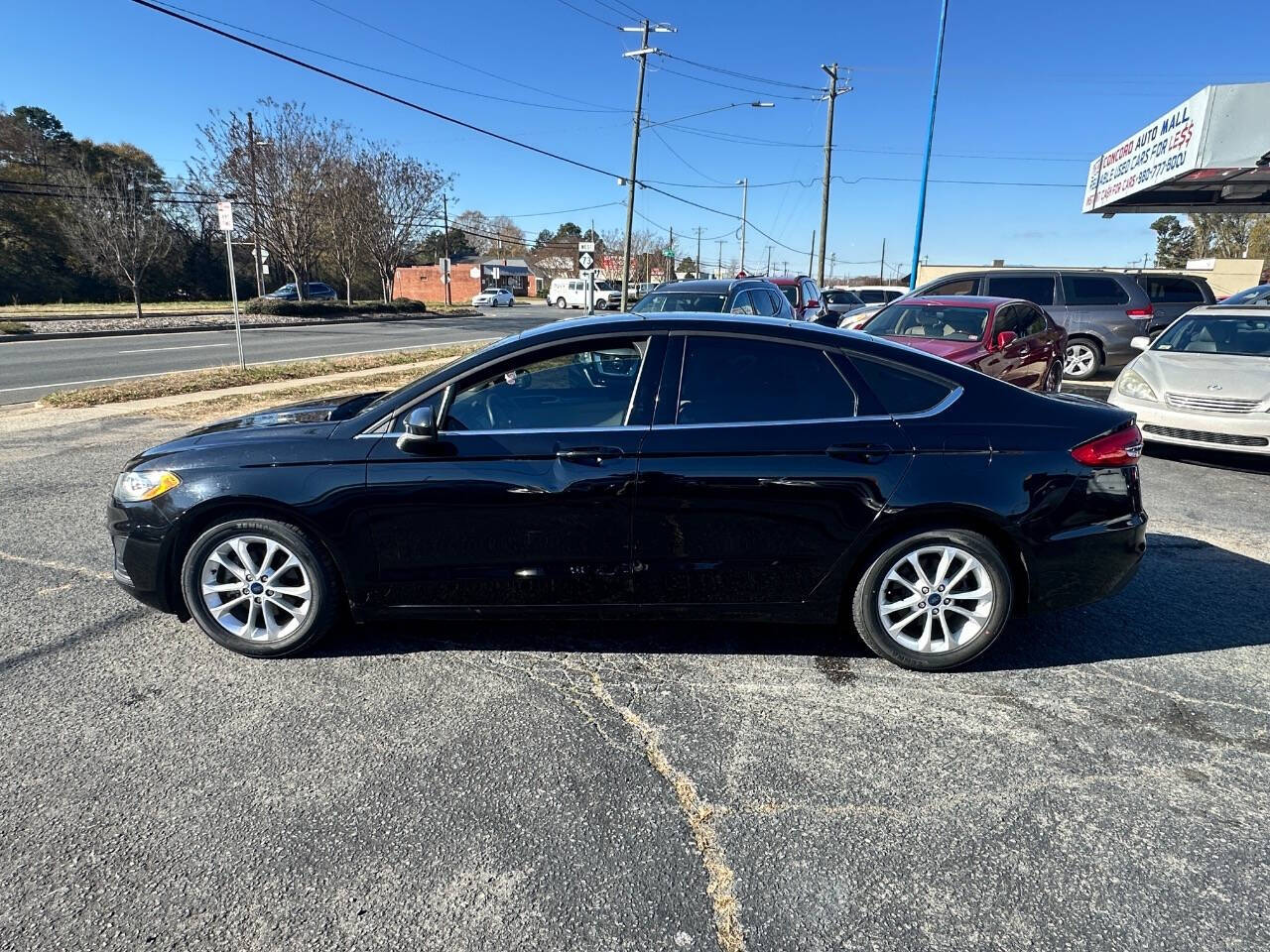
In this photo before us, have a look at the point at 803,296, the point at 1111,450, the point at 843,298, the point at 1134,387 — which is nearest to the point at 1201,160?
the point at 803,296

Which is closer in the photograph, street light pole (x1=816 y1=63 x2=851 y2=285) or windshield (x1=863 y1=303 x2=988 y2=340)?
windshield (x1=863 y1=303 x2=988 y2=340)

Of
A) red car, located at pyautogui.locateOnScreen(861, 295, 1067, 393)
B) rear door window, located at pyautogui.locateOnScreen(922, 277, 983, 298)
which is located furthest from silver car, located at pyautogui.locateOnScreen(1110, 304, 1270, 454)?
rear door window, located at pyautogui.locateOnScreen(922, 277, 983, 298)

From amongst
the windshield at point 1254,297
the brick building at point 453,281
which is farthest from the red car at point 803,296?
the brick building at point 453,281

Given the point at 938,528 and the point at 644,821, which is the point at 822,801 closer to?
the point at 644,821

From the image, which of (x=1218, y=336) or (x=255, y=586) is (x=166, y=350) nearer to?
(x=255, y=586)

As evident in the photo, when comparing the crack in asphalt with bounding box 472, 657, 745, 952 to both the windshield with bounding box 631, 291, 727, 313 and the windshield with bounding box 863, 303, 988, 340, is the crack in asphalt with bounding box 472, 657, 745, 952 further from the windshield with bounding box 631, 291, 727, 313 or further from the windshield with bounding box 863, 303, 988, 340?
the windshield with bounding box 631, 291, 727, 313

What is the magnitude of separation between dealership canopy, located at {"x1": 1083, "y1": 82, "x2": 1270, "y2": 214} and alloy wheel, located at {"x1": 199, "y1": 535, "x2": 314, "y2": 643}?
1882 cm

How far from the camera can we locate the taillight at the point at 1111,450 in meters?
3.38

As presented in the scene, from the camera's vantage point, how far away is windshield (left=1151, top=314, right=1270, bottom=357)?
7863mm

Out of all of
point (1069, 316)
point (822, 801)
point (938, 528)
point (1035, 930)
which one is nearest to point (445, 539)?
point (822, 801)

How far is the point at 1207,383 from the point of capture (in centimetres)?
726

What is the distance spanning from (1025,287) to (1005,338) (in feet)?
16.9

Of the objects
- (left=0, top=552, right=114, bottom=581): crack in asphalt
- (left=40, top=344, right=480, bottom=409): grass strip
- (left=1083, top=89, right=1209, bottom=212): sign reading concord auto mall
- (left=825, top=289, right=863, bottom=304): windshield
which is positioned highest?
(left=1083, top=89, right=1209, bottom=212): sign reading concord auto mall

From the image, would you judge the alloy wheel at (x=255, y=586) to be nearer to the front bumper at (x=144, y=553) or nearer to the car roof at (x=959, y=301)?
the front bumper at (x=144, y=553)
